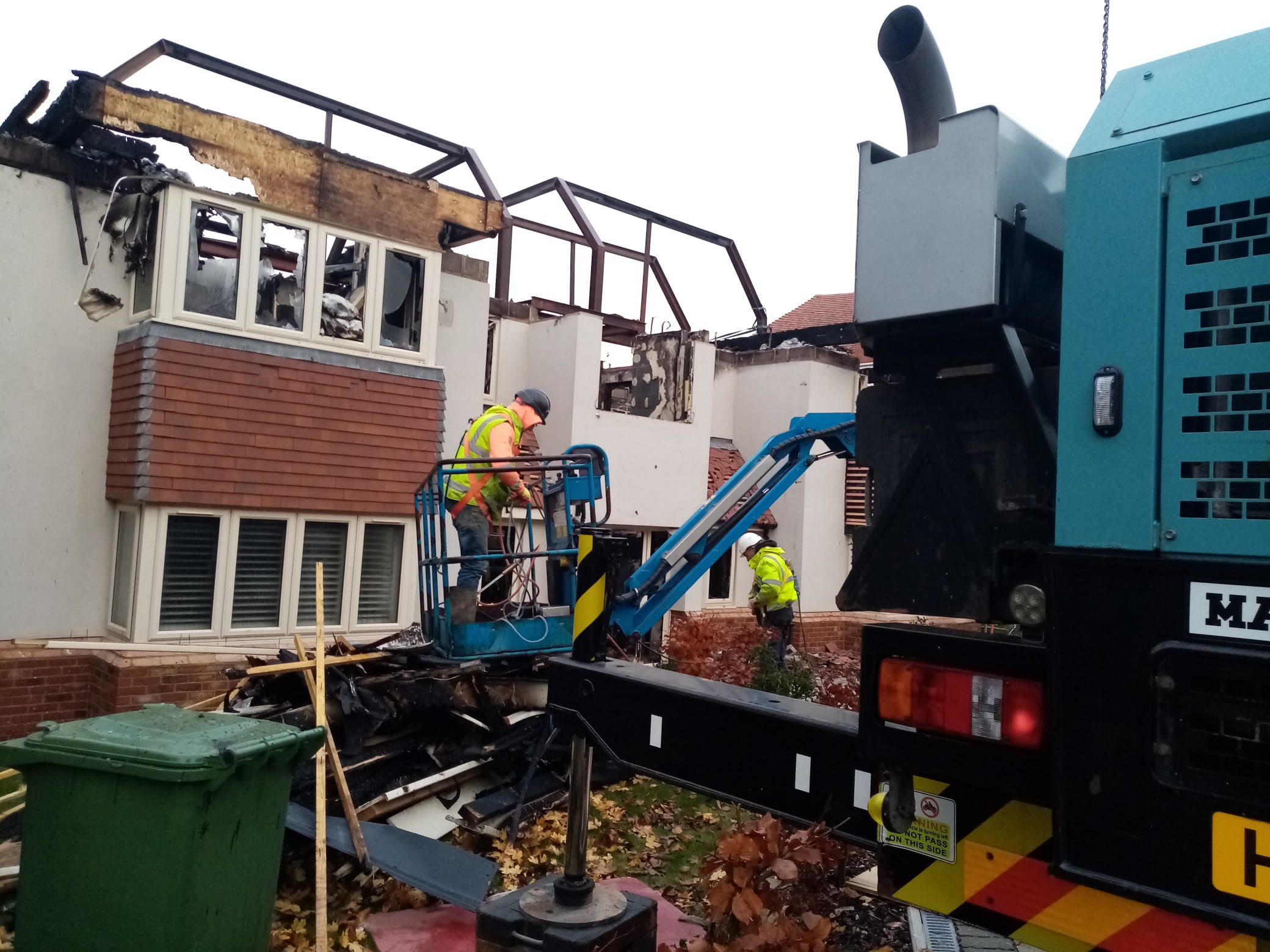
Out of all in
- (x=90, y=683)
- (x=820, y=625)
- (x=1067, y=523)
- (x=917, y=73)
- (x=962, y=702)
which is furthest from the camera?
(x=820, y=625)

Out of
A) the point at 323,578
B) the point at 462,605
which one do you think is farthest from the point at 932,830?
the point at 323,578

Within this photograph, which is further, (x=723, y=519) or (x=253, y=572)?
(x=253, y=572)

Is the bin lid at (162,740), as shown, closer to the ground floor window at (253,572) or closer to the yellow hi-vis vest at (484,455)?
the yellow hi-vis vest at (484,455)

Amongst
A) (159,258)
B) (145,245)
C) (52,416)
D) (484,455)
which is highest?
(145,245)

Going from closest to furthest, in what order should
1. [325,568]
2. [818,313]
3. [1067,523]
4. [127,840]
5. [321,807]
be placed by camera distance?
[1067,523] < [127,840] < [321,807] < [325,568] < [818,313]

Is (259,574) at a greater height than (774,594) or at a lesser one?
greater

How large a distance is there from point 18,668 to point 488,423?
452cm

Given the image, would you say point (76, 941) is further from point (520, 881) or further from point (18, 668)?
point (18, 668)

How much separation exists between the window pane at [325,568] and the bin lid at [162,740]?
4.43 meters

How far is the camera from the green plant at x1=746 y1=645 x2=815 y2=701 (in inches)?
357

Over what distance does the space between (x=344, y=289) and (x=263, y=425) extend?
183 cm

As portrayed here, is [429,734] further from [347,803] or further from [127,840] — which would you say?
[127,840]

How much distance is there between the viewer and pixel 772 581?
10.9 metres

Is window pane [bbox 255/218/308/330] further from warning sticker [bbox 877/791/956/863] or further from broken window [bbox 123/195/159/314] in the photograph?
warning sticker [bbox 877/791/956/863]
